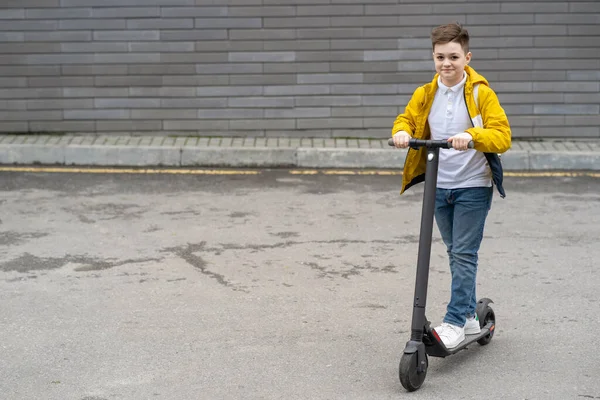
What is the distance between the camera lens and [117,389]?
5066mm

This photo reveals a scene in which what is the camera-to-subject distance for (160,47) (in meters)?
11.8

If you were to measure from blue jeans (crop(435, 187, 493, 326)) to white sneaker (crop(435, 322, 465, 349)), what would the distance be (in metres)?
0.03

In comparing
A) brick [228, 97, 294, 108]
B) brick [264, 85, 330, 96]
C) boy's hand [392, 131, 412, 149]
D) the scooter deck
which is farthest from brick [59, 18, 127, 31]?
the scooter deck

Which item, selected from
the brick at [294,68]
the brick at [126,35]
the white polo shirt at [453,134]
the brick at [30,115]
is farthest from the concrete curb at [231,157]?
the white polo shirt at [453,134]

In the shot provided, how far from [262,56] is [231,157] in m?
1.37

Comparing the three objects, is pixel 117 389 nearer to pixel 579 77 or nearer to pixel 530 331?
pixel 530 331

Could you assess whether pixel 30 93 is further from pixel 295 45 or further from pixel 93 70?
pixel 295 45

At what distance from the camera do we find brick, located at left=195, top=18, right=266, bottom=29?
1179 cm

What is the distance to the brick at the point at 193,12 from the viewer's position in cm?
1177

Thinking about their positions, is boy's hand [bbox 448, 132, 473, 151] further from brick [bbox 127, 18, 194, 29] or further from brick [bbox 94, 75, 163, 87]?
brick [bbox 94, 75, 163, 87]

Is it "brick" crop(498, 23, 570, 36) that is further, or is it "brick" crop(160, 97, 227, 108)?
"brick" crop(160, 97, 227, 108)

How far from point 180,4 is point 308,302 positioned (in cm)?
607

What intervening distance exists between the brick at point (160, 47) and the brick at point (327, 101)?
4.40ft

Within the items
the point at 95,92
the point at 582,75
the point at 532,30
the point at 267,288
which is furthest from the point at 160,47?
the point at 267,288
